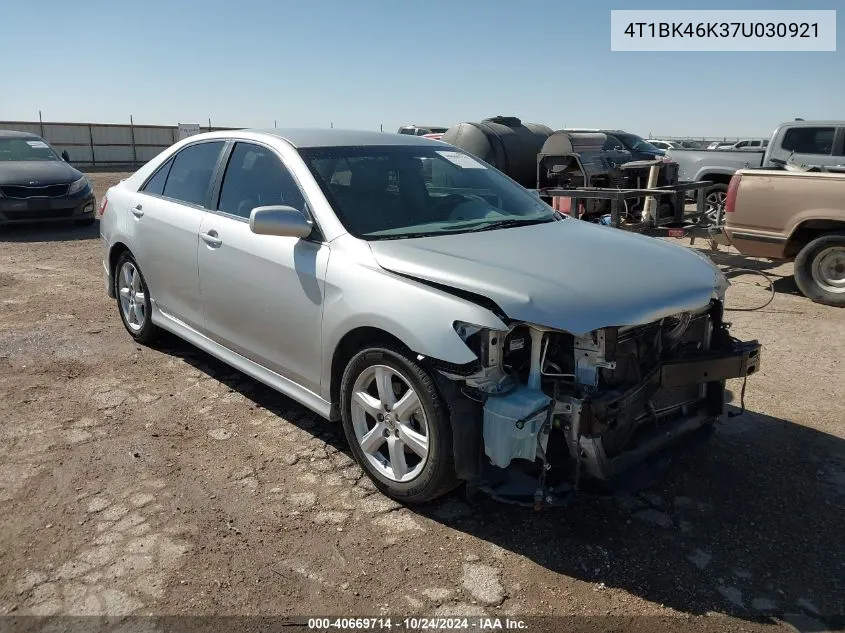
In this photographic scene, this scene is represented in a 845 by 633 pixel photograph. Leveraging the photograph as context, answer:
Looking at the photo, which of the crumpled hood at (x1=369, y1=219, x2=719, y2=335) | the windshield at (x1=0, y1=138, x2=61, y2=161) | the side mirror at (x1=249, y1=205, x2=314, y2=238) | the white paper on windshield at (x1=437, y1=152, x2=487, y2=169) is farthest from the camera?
the windshield at (x1=0, y1=138, x2=61, y2=161)

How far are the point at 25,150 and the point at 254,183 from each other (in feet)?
34.8

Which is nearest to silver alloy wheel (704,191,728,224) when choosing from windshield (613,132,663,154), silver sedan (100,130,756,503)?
windshield (613,132,663,154)

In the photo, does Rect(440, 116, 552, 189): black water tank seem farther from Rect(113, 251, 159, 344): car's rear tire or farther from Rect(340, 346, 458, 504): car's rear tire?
Rect(340, 346, 458, 504): car's rear tire

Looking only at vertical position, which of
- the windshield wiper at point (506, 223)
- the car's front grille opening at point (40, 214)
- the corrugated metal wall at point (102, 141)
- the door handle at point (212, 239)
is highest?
the corrugated metal wall at point (102, 141)

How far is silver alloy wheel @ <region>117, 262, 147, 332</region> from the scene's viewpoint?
543 centimetres

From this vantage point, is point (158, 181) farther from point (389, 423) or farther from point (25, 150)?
point (25, 150)

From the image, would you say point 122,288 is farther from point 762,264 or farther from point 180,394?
point 762,264

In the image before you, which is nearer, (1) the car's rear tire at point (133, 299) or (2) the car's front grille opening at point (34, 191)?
(1) the car's rear tire at point (133, 299)

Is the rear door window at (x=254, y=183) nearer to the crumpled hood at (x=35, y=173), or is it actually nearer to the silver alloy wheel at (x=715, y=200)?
the crumpled hood at (x=35, y=173)

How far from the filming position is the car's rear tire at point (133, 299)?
5328mm

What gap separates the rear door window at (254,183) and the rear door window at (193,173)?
0.80 ft

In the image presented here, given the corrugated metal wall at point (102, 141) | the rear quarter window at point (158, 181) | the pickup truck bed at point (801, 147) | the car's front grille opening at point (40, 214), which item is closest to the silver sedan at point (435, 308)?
the rear quarter window at point (158, 181)

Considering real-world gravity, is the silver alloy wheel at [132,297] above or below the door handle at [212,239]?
below

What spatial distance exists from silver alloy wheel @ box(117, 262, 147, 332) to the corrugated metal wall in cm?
2727
